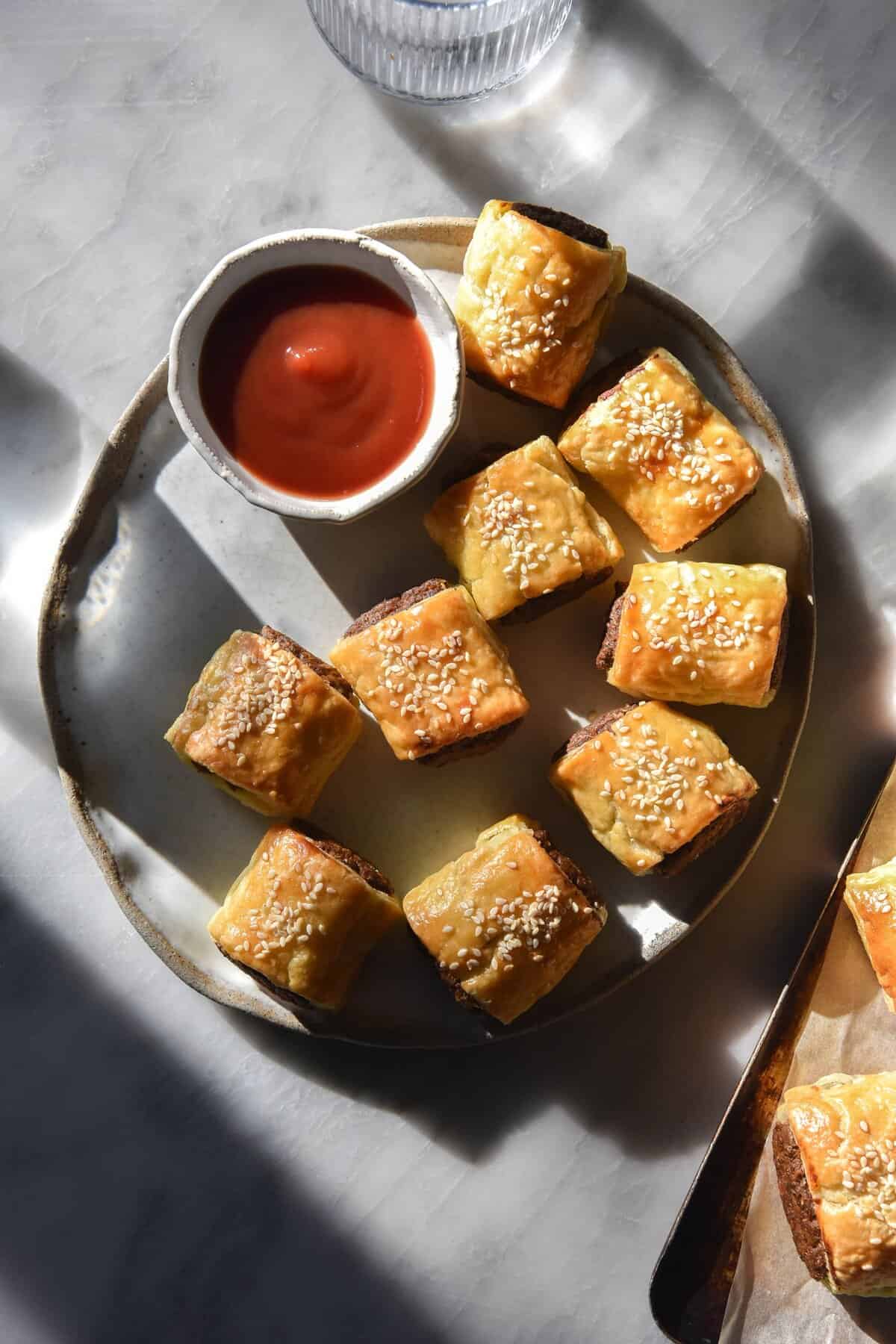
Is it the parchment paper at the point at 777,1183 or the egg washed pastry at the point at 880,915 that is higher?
the egg washed pastry at the point at 880,915

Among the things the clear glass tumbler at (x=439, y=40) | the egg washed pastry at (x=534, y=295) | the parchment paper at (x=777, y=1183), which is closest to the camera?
the egg washed pastry at (x=534, y=295)

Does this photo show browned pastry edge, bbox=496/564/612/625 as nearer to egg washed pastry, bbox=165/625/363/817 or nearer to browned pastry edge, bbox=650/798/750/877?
egg washed pastry, bbox=165/625/363/817

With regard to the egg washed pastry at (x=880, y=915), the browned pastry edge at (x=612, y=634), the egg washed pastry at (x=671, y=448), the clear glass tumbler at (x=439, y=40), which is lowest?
the egg washed pastry at (x=880, y=915)

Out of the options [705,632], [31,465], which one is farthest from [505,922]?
[31,465]

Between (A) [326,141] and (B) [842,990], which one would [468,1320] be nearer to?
(B) [842,990]

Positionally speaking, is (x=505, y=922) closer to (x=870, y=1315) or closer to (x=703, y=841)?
(x=703, y=841)

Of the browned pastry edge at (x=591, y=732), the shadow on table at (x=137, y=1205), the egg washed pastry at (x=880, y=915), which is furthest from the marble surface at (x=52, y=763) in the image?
the browned pastry edge at (x=591, y=732)

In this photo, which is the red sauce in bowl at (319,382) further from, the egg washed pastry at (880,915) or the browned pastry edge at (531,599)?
the egg washed pastry at (880,915)
